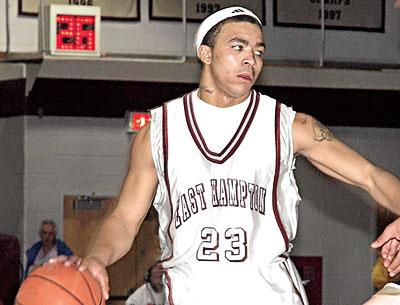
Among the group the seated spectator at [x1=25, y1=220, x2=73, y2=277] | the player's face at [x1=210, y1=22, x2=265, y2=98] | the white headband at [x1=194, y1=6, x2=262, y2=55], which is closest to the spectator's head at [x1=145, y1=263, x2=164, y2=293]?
the seated spectator at [x1=25, y1=220, x2=73, y2=277]

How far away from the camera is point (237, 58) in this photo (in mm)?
4414

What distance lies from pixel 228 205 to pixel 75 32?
7.40 m

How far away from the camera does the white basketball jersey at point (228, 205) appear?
168 inches

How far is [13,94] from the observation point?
12164mm

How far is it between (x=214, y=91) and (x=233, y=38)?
24 cm

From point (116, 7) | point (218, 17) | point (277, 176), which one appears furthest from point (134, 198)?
point (116, 7)

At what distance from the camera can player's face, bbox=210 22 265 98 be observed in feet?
14.4

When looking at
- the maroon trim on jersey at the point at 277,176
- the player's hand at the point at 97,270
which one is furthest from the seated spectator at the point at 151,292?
the player's hand at the point at 97,270

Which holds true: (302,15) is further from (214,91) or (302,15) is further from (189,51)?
(214,91)

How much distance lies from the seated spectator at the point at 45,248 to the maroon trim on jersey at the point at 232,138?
306 inches

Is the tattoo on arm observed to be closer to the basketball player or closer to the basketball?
the basketball player

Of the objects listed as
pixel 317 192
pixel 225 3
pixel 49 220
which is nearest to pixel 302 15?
pixel 225 3

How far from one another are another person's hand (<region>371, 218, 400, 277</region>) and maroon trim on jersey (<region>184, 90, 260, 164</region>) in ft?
2.64

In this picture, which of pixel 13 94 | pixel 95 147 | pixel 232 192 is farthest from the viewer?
pixel 95 147
